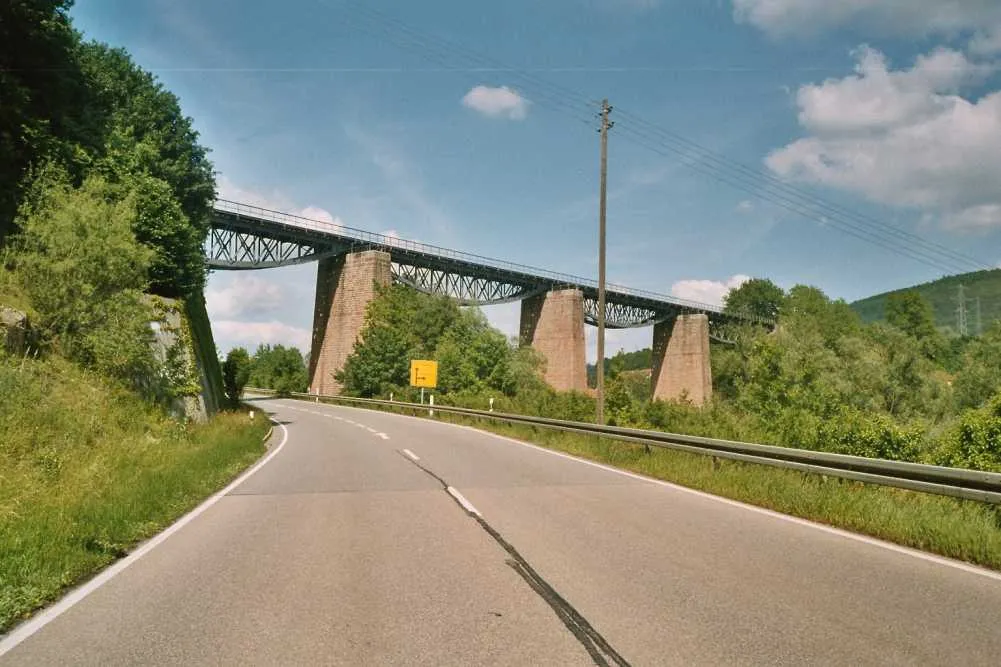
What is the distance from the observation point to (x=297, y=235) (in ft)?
169

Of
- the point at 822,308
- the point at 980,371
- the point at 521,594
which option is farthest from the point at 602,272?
the point at 822,308

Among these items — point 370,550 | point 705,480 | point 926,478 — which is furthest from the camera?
point 705,480

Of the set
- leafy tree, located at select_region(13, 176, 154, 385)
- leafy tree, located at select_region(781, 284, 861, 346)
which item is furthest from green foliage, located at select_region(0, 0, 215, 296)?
leafy tree, located at select_region(781, 284, 861, 346)

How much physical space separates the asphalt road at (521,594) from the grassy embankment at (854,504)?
1.66 ft

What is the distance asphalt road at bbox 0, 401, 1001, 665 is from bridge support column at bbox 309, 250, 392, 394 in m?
46.5

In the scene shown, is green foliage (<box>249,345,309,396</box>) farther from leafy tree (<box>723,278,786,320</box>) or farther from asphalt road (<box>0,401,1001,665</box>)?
asphalt road (<box>0,401,1001,665</box>)

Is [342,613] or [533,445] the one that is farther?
[533,445]

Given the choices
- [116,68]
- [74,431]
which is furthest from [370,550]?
[116,68]

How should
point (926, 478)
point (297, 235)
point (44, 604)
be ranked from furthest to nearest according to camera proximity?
point (297, 235)
point (926, 478)
point (44, 604)

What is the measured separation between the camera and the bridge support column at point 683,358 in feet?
259

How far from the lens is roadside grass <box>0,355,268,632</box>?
5.41 m

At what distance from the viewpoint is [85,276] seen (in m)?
16.4

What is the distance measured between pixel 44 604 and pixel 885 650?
5357 mm

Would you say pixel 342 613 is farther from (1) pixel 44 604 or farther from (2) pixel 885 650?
(2) pixel 885 650
